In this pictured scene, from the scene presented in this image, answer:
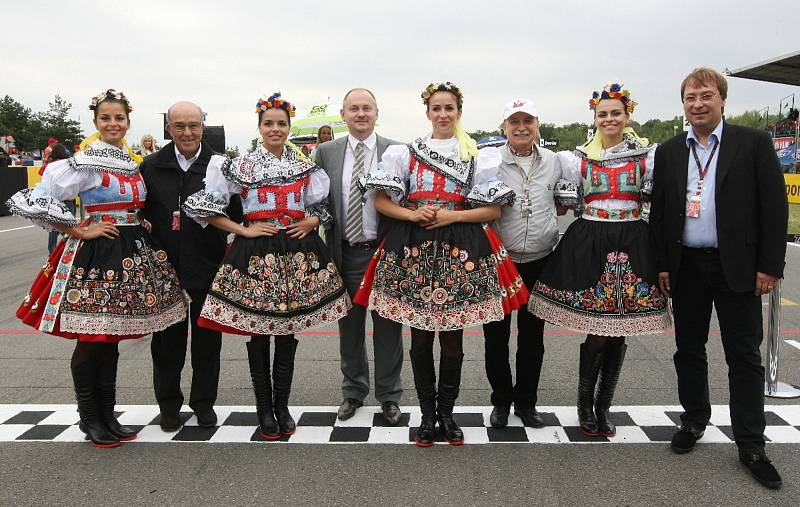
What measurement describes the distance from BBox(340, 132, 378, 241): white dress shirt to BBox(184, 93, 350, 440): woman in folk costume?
27cm

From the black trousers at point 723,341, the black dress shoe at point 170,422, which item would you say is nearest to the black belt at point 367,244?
the black dress shoe at point 170,422

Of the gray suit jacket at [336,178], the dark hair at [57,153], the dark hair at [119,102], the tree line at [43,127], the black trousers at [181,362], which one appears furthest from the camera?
the tree line at [43,127]

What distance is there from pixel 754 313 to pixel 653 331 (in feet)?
1.46

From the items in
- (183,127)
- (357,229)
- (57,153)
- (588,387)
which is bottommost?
(588,387)

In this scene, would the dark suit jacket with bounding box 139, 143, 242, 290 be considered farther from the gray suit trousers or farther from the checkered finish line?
the checkered finish line

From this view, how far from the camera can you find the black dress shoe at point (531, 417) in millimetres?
3338

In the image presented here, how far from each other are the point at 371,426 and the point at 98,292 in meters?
1.57

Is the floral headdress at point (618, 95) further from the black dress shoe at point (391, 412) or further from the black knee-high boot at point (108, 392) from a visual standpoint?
the black knee-high boot at point (108, 392)

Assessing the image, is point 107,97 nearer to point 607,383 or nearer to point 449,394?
point 449,394

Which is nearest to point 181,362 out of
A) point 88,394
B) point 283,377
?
point 88,394

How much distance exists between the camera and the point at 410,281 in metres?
2.94

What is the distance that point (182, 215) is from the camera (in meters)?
3.21

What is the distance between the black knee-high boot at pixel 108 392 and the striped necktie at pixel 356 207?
1384mm

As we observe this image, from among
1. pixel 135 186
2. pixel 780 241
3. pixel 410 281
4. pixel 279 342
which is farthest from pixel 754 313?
pixel 135 186
